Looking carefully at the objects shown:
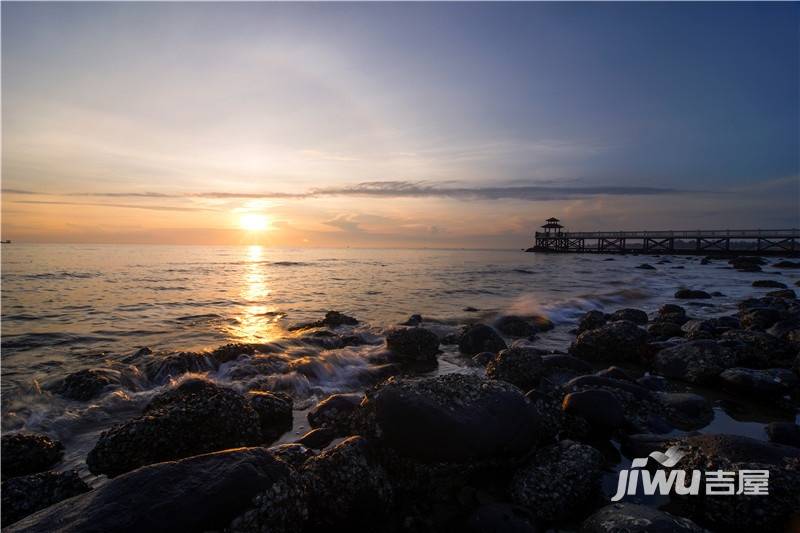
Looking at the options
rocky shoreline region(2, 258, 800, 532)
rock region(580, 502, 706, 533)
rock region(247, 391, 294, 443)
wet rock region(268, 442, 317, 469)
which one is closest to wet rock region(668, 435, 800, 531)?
rocky shoreline region(2, 258, 800, 532)

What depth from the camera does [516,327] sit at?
14625 mm

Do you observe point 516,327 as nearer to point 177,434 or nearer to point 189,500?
point 177,434

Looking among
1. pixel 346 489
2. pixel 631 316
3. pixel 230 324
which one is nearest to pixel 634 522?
pixel 346 489

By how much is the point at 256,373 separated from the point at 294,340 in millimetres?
3358

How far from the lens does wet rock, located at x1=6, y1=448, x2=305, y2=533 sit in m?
3.10

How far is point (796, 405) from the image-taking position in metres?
6.96

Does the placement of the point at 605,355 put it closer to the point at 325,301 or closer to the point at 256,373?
the point at 256,373

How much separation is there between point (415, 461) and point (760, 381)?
289 inches

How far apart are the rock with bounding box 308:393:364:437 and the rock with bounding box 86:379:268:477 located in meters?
0.97

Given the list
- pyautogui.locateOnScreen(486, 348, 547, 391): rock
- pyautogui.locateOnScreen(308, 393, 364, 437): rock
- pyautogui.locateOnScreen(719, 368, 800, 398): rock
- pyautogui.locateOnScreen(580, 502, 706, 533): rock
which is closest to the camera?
pyautogui.locateOnScreen(580, 502, 706, 533): rock

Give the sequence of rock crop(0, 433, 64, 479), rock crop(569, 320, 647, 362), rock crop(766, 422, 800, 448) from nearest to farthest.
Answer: rock crop(0, 433, 64, 479)
rock crop(766, 422, 800, 448)
rock crop(569, 320, 647, 362)

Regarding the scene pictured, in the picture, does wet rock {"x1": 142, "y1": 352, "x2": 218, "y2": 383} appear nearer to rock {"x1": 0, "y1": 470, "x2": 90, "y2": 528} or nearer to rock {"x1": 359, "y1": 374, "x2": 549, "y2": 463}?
rock {"x1": 0, "y1": 470, "x2": 90, "y2": 528}

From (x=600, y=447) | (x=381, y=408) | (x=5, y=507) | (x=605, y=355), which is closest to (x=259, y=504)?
(x=381, y=408)

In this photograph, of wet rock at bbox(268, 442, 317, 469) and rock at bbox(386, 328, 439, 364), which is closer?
wet rock at bbox(268, 442, 317, 469)
